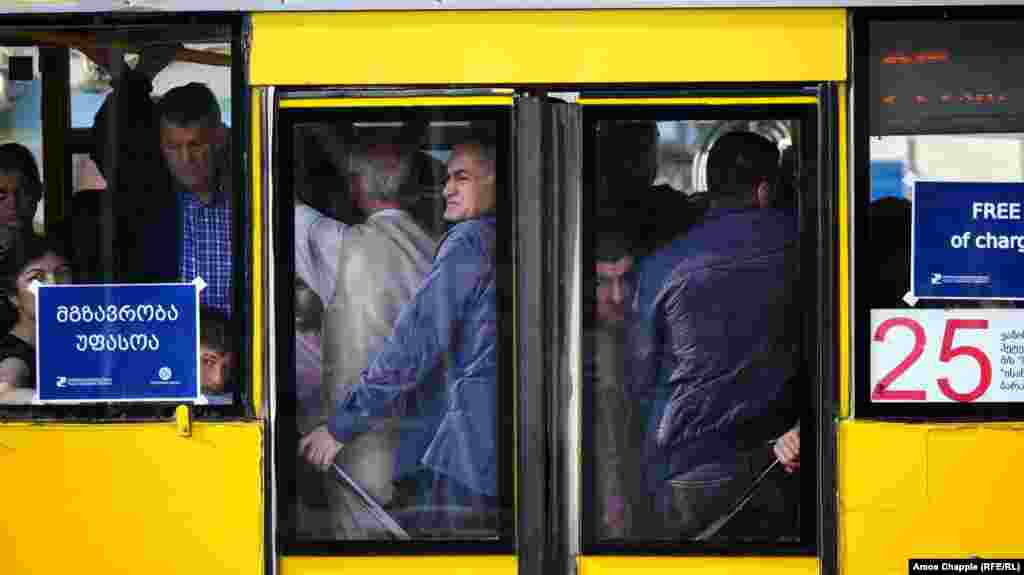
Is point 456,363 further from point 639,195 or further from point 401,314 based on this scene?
point 639,195

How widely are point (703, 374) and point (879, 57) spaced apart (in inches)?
44.4

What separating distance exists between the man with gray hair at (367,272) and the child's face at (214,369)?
0.30 meters

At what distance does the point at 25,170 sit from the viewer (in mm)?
4969

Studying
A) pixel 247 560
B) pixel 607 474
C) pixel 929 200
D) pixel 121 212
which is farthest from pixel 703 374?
pixel 121 212

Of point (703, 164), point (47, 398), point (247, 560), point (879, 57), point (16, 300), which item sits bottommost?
point (247, 560)

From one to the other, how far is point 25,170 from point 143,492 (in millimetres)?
1076

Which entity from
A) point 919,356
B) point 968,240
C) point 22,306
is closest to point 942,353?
point 919,356

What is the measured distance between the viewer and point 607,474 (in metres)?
4.97

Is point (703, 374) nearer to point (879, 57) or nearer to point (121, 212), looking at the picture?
point (879, 57)

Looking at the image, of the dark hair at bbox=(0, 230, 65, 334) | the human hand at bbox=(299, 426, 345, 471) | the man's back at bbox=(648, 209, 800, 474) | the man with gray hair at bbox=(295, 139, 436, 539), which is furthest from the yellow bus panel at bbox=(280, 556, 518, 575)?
the dark hair at bbox=(0, 230, 65, 334)

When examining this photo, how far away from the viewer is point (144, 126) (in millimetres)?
4957

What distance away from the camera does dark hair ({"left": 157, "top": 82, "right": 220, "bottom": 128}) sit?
16.2 feet

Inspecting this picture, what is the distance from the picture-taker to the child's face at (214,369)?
4977 mm

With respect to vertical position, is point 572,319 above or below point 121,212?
below
